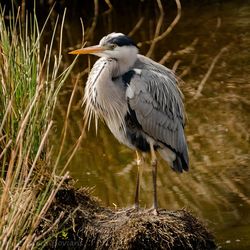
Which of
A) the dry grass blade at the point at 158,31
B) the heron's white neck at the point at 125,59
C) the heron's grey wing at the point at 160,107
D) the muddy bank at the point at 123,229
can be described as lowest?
the dry grass blade at the point at 158,31

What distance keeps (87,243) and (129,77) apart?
114cm

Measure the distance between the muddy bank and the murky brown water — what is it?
0.30 metres

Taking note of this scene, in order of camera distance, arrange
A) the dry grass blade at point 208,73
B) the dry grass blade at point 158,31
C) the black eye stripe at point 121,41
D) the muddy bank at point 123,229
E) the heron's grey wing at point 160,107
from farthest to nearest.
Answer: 1. the dry grass blade at point 158,31
2. the dry grass blade at point 208,73
3. the heron's grey wing at point 160,107
4. the black eye stripe at point 121,41
5. the muddy bank at point 123,229

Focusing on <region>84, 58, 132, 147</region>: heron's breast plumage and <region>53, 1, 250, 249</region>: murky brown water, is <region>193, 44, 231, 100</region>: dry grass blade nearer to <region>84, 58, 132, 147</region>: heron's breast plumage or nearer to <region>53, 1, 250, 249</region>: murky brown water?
<region>53, 1, 250, 249</region>: murky brown water

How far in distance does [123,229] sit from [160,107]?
93 centimetres

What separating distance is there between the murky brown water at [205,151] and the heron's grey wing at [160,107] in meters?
0.56

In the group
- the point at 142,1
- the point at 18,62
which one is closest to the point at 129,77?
the point at 18,62

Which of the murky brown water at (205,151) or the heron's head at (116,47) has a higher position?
the heron's head at (116,47)

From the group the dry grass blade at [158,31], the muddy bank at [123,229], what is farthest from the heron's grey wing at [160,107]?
the dry grass blade at [158,31]

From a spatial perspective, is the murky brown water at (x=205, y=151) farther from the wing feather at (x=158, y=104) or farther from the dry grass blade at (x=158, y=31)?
the wing feather at (x=158, y=104)

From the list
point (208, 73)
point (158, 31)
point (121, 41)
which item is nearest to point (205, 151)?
point (121, 41)

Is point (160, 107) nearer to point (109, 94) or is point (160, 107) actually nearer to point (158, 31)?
point (109, 94)

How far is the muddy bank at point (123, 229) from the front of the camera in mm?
5543

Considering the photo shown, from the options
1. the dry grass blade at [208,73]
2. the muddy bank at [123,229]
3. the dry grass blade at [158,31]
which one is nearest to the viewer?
the muddy bank at [123,229]
